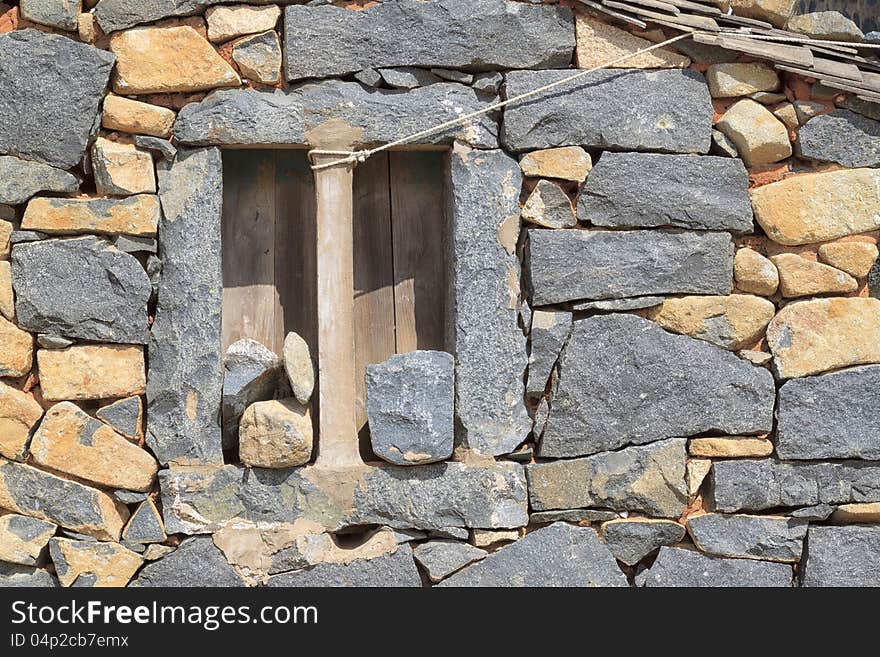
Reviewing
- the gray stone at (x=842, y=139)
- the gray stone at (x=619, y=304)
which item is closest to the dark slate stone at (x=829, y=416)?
the gray stone at (x=619, y=304)

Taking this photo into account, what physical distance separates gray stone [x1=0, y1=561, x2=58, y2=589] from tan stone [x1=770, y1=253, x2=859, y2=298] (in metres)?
2.51

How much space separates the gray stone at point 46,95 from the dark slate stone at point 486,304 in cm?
116

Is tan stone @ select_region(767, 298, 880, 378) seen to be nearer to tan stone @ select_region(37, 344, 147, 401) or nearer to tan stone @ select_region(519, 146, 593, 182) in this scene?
tan stone @ select_region(519, 146, 593, 182)

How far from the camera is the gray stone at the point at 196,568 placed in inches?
127

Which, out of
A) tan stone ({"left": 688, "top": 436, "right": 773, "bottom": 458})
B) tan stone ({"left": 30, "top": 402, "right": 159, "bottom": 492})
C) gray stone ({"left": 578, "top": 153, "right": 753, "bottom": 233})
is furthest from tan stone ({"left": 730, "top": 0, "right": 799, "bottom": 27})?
tan stone ({"left": 30, "top": 402, "right": 159, "bottom": 492})

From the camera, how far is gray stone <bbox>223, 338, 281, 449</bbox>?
3.26 m

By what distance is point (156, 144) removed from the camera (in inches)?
126

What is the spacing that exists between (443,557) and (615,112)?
5.01 feet

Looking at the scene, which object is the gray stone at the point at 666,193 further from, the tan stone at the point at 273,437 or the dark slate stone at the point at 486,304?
the tan stone at the point at 273,437

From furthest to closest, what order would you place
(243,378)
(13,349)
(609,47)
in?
1. (609,47)
2. (243,378)
3. (13,349)

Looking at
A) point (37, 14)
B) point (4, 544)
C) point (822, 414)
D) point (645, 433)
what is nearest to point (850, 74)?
point (822, 414)

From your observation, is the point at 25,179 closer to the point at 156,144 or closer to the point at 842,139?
the point at 156,144

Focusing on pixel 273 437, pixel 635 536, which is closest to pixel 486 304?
pixel 273 437

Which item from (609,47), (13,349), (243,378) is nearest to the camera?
(13,349)
